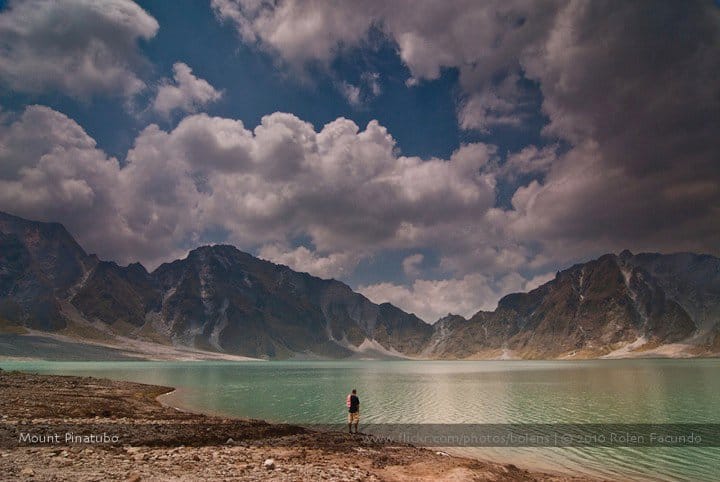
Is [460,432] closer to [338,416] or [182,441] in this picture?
[338,416]

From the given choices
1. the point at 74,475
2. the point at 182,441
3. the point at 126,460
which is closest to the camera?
the point at 74,475

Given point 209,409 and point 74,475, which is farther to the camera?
point 209,409

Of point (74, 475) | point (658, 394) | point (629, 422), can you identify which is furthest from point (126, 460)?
point (658, 394)

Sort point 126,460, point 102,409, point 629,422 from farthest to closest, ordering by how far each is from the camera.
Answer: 1. point 629,422
2. point 102,409
3. point 126,460

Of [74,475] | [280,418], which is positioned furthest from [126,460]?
[280,418]

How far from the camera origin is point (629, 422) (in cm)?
4356

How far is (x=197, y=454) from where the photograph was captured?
21.5m

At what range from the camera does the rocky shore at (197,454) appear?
17391mm

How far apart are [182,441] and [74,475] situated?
34.5ft

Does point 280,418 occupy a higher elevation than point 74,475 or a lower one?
lower

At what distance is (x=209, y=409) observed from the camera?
52.6 meters

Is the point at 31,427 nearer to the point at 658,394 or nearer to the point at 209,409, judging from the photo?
the point at 209,409

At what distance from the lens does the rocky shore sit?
1739 centimetres

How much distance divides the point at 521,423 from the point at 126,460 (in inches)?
1471
